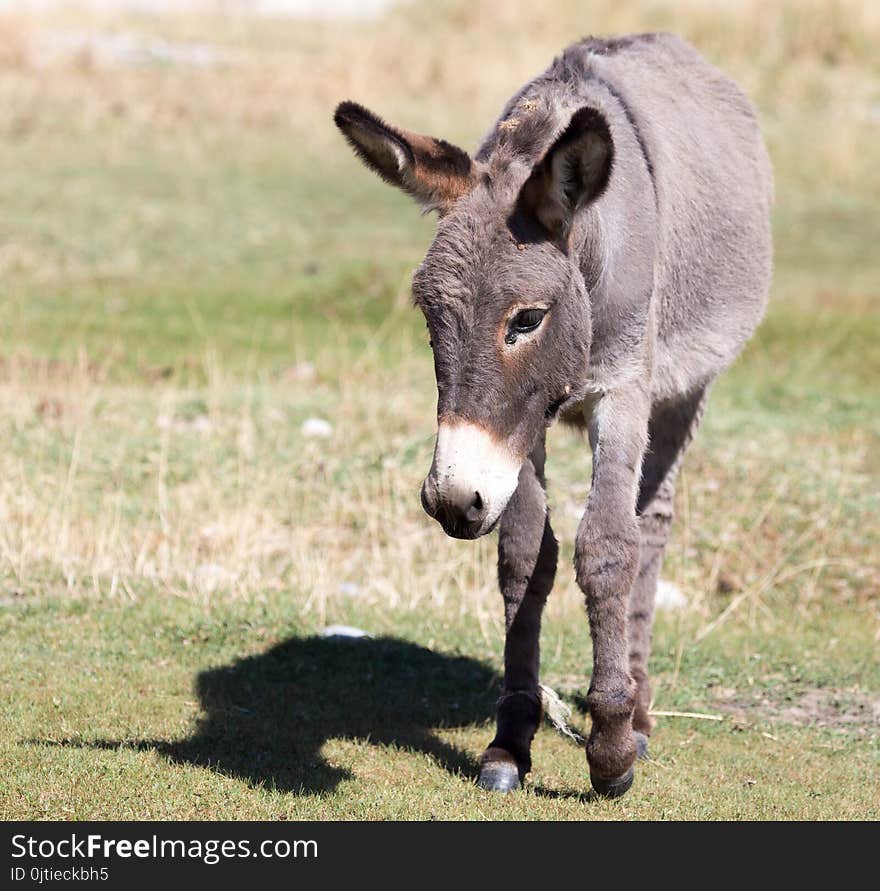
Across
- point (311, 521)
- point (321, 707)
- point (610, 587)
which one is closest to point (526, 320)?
point (610, 587)

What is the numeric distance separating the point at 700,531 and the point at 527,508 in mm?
4584

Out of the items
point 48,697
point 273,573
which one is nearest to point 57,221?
point 273,573

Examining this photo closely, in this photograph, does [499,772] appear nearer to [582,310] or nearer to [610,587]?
[610,587]

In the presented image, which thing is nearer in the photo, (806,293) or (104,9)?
(806,293)

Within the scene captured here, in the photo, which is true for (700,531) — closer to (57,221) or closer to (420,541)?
(420,541)

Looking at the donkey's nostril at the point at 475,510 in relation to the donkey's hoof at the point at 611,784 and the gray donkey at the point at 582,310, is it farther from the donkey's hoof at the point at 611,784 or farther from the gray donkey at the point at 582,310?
the donkey's hoof at the point at 611,784

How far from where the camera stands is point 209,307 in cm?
1608

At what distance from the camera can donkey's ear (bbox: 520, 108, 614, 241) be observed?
4.68 metres

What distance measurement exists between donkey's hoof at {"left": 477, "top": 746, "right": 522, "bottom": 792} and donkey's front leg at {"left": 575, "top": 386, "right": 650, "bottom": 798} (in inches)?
16.4

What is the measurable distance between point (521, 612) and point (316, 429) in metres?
5.60

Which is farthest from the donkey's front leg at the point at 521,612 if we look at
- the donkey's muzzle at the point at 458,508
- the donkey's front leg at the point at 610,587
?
the donkey's muzzle at the point at 458,508

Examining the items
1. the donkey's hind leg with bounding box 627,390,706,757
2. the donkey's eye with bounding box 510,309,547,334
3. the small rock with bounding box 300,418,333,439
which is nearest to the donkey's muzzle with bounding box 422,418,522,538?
the donkey's eye with bounding box 510,309,547,334

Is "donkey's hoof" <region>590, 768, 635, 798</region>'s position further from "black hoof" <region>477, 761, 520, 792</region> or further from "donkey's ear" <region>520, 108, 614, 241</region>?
"donkey's ear" <region>520, 108, 614, 241</region>

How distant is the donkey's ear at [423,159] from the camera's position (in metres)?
4.96
